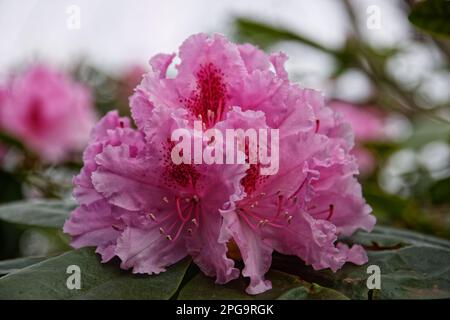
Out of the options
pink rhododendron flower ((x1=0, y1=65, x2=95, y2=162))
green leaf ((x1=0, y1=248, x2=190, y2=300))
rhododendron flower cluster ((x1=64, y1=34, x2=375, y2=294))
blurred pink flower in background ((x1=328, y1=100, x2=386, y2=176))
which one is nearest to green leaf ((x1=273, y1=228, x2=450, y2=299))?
rhododendron flower cluster ((x1=64, y1=34, x2=375, y2=294))

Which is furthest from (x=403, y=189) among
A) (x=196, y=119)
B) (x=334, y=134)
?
(x=196, y=119)

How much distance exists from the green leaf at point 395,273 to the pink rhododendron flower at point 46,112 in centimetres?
149

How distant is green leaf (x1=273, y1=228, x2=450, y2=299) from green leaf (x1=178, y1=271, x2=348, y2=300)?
0.17ft

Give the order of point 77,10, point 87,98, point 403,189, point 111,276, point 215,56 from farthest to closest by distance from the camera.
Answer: point 87,98
point 403,189
point 77,10
point 215,56
point 111,276

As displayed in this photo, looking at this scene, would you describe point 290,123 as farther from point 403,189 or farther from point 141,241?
point 403,189

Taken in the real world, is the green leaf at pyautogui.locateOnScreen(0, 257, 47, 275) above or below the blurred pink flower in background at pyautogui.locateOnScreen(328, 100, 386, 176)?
above

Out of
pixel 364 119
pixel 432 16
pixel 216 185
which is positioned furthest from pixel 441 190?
pixel 364 119

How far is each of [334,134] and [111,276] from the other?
39cm

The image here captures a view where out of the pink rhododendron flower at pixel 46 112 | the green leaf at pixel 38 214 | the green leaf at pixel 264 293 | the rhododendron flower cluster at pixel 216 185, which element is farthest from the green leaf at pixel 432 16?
the pink rhododendron flower at pixel 46 112

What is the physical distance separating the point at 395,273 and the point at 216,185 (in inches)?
10.3

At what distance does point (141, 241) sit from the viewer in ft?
2.87

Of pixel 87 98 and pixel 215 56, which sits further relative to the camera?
pixel 87 98

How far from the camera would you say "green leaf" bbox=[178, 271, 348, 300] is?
2.55ft

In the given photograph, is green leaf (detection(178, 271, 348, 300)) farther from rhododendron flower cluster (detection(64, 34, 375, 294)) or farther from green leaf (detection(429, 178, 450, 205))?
green leaf (detection(429, 178, 450, 205))
